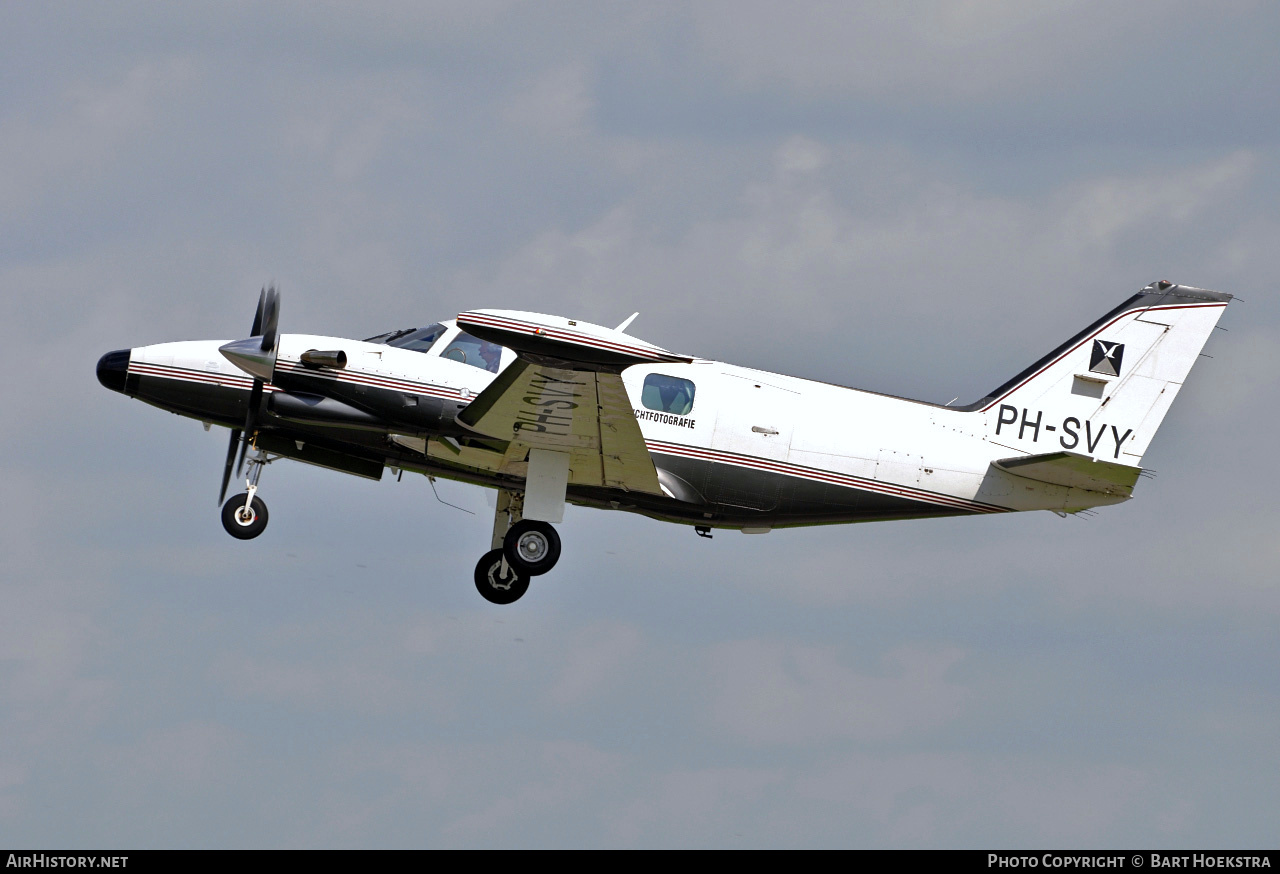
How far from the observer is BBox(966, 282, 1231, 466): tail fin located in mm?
23250

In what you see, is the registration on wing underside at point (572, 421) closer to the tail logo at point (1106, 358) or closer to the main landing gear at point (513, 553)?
the main landing gear at point (513, 553)

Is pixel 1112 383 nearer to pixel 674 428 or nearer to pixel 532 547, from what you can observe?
pixel 674 428

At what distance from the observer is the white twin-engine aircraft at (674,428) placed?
68.8ft

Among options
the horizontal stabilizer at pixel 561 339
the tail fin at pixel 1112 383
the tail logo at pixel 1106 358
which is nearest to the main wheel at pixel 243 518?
the horizontal stabilizer at pixel 561 339

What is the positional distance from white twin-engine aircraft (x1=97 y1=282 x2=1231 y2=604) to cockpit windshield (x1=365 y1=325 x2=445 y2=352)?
3cm

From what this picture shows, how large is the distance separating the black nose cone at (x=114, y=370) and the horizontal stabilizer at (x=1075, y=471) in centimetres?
1304

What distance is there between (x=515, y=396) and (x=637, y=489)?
2.97m

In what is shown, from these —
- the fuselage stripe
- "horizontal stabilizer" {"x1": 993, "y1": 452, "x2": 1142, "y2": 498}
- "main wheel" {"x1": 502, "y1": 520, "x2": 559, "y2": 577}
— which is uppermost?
"horizontal stabilizer" {"x1": 993, "y1": 452, "x2": 1142, "y2": 498}

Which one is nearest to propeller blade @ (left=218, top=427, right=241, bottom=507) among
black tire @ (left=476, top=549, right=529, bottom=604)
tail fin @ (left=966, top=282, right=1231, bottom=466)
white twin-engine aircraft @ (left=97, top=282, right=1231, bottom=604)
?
white twin-engine aircraft @ (left=97, top=282, right=1231, bottom=604)

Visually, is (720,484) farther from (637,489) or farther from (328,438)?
(328,438)

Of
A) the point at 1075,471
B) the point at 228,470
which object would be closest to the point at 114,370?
the point at 228,470

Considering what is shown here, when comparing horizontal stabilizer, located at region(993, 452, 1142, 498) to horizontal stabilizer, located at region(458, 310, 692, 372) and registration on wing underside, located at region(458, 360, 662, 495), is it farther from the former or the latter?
horizontal stabilizer, located at region(458, 310, 692, 372)

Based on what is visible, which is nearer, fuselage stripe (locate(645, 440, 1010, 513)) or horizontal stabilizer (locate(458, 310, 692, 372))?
horizontal stabilizer (locate(458, 310, 692, 372))
